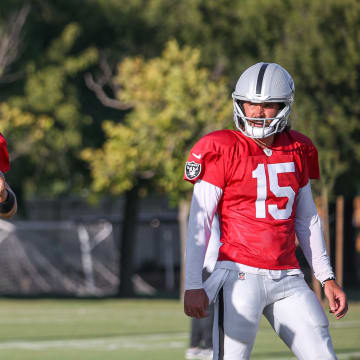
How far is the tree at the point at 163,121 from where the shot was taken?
78.4 feet

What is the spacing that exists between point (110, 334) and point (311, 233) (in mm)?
10313

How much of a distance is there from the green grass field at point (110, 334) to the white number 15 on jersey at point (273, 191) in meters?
6.51

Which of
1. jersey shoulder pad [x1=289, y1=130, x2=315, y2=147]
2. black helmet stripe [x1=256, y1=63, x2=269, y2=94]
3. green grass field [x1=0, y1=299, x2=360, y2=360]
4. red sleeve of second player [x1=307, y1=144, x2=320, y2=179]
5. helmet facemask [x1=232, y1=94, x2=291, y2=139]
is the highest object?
black helmet stripe [x1=256, y1=63, x2=269, y2=94]

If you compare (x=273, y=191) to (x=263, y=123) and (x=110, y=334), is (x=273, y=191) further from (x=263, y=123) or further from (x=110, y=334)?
(x=110, y=334)

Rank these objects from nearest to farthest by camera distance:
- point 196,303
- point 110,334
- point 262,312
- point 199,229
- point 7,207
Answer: point 196,303 < point 199,229 < point 262,312 < point 7,207 < point 110,334

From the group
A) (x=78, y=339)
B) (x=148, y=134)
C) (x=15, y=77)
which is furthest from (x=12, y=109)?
(x=78, y=339)

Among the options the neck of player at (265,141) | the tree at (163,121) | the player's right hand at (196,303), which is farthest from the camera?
the tree at (163,121)

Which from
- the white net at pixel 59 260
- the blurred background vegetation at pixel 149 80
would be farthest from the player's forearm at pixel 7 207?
the white net at pixel 59 260

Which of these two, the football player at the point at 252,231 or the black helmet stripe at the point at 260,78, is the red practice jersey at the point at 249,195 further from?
the black helmet stripe at the point at 260,78

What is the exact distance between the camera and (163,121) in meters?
24.0

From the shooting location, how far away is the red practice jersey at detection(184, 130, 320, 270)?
552 centimetres

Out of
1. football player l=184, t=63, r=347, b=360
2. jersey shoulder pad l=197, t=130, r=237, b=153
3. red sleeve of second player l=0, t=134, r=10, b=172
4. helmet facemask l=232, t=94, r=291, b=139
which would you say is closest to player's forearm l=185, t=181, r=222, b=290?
football player l=184, t=63, r=347, b=360

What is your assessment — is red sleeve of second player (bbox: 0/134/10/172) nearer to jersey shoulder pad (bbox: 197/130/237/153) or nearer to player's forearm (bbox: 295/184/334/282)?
jersey shoulder pad (bbox: 197/130/237/153)

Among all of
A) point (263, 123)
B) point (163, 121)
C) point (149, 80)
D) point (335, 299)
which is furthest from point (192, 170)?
point (149, 80)
